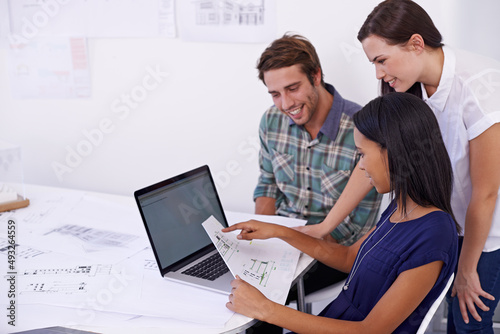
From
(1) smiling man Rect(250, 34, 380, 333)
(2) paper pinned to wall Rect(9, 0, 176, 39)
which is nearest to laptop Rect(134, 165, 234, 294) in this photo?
(1) smiling man Rect(250, 34, 380, 333)

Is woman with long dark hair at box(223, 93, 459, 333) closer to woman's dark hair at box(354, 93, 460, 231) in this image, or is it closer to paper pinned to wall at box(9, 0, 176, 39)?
woman's dark hair at box(354, 93, 460, 231)

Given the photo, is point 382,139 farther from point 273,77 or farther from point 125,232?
point 125,232

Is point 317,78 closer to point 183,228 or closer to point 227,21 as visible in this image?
point 227,21

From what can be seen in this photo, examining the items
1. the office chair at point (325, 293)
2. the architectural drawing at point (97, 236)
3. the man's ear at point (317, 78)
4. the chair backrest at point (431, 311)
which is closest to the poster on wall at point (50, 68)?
the architectural drawing at point (97, 236)

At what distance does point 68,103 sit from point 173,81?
2.20ft

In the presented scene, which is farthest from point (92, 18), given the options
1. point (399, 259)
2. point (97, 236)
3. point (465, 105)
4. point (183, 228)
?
point (399, 259)

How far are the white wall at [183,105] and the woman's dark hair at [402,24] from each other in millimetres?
585

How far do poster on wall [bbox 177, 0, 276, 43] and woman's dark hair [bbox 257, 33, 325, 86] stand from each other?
0.33 m

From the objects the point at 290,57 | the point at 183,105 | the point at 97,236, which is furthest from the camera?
the point at 183,105

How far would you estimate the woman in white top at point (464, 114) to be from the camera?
1326mm

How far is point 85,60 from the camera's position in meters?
2.56

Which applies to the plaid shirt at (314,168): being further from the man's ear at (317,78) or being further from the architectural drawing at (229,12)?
the architectural drawing at (229,12)

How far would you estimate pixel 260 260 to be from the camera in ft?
4.70

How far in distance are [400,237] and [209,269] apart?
55 cm
